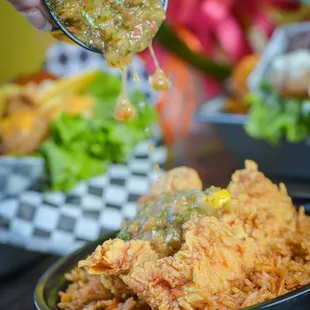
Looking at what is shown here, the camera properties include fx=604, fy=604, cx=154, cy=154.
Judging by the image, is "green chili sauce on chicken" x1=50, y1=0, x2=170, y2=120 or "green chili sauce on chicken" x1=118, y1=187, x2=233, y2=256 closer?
"green chili sauce on chicken" x1=118, y1=187, x2=233, y2=256

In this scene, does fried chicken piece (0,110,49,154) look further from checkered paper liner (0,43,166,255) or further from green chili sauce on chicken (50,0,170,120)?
green chili sauce on chicken (50,0,170,120)

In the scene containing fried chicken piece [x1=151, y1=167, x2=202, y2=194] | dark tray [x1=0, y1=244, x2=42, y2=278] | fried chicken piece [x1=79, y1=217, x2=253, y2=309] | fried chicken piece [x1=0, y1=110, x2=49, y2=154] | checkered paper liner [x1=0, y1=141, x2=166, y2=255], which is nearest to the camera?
fried chicken piece [x1=79, y1=217, x2=253, y2=309]

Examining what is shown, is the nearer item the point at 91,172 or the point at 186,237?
the point at 186,237

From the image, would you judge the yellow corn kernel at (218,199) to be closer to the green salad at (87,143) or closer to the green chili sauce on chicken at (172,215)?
the green chili sauce on chicken at (172,215)

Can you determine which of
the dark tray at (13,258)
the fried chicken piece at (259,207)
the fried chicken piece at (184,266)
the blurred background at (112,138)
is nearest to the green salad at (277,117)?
the blurred background at (112,138)

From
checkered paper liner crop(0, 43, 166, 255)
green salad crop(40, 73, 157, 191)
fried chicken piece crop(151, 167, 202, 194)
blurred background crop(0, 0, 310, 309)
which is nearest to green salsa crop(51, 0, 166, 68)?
fried chicken piece crop(151, 167, 202, 194)

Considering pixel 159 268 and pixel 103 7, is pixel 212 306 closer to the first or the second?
pixel 159 268

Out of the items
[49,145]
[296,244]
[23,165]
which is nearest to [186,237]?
[296,244]
